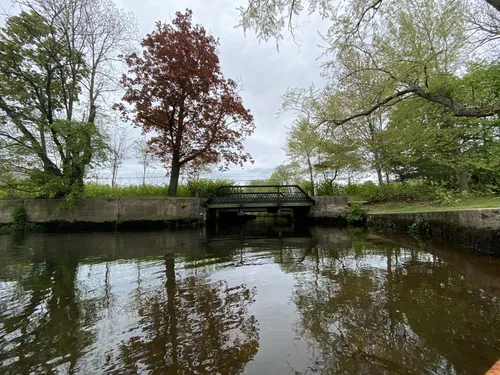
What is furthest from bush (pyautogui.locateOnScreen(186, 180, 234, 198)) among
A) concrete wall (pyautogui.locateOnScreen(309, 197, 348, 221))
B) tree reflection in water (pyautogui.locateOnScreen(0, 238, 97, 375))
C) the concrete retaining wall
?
the concrete retaining wall

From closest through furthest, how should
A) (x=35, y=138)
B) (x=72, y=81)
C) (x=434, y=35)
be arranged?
(x=434, y=35) → (x=35, y=138) → (x=72, y=81)

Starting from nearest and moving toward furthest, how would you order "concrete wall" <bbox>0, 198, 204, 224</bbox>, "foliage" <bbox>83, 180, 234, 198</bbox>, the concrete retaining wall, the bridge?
the concrete retaining wall → "concrete wall" <bbox>0, 198, 204, 224</bbox> → "foliage" <bbox>83, 180, 234, 198</bbox> → the bridge

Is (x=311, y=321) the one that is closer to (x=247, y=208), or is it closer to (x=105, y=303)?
(x=105, y=303)

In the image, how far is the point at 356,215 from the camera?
10883 millimetres

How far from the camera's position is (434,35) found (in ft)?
21.7

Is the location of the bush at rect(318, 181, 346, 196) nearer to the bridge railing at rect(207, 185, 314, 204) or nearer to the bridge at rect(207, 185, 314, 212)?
the bridge railing at rect(207, 185, 314, 204)

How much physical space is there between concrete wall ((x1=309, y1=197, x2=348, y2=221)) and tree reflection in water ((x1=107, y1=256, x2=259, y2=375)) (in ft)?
30.9

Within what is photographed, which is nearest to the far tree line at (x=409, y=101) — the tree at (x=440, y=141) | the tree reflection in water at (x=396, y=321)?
the tree at (x=440, y=141)

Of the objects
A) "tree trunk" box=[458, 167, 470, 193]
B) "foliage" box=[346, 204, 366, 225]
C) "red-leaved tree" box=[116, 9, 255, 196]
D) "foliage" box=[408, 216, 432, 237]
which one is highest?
"red-leaved tree" box=[116, 9, 255, 196]

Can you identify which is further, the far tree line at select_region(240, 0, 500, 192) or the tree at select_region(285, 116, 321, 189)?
the tree at select_region(285, 116, 321, 189)

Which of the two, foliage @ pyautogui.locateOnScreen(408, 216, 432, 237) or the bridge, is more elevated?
the bridge

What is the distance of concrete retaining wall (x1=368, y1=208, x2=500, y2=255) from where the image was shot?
182 inches

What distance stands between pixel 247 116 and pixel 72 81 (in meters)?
8.89

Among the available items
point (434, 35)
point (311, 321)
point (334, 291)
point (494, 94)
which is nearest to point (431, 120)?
point (494, 94)
